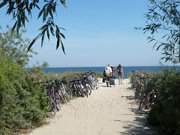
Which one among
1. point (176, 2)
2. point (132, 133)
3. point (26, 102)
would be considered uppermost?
point (176, 2)

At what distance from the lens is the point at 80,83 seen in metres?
22.7

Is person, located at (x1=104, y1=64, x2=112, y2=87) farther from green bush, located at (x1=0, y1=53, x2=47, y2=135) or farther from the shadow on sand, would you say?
green bush, located at (x1=0, y1=53, x2=47, y2=135)

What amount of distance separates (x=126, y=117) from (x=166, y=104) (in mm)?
4237

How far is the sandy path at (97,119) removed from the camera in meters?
12.5

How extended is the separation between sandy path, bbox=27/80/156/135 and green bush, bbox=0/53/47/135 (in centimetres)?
43

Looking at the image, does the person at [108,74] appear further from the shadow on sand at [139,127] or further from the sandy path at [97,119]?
the shadow on sand at [139,127]

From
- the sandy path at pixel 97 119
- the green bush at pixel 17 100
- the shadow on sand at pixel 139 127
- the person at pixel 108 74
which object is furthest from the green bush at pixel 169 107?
the person at pixel 108 74

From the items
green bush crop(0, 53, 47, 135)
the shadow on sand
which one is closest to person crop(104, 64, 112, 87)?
the shadow on sand

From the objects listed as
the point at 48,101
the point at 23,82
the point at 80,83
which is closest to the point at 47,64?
the point at 80,83

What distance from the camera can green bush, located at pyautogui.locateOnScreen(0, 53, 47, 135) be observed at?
36.1ft

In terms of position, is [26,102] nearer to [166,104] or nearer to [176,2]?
[166,104]

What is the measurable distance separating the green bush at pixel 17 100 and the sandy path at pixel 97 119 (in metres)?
0.43

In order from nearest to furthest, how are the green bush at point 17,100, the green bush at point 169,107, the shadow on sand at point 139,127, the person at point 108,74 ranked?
the green bush at point 169,107 → the green bush at point 17,100 → the shadow on sand at point 139,127 → the person at point 108,74

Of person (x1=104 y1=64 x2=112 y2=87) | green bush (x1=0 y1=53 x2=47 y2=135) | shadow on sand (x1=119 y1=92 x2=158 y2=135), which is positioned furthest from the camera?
person (x1=104 y1=64 x2=112 y2=87)
